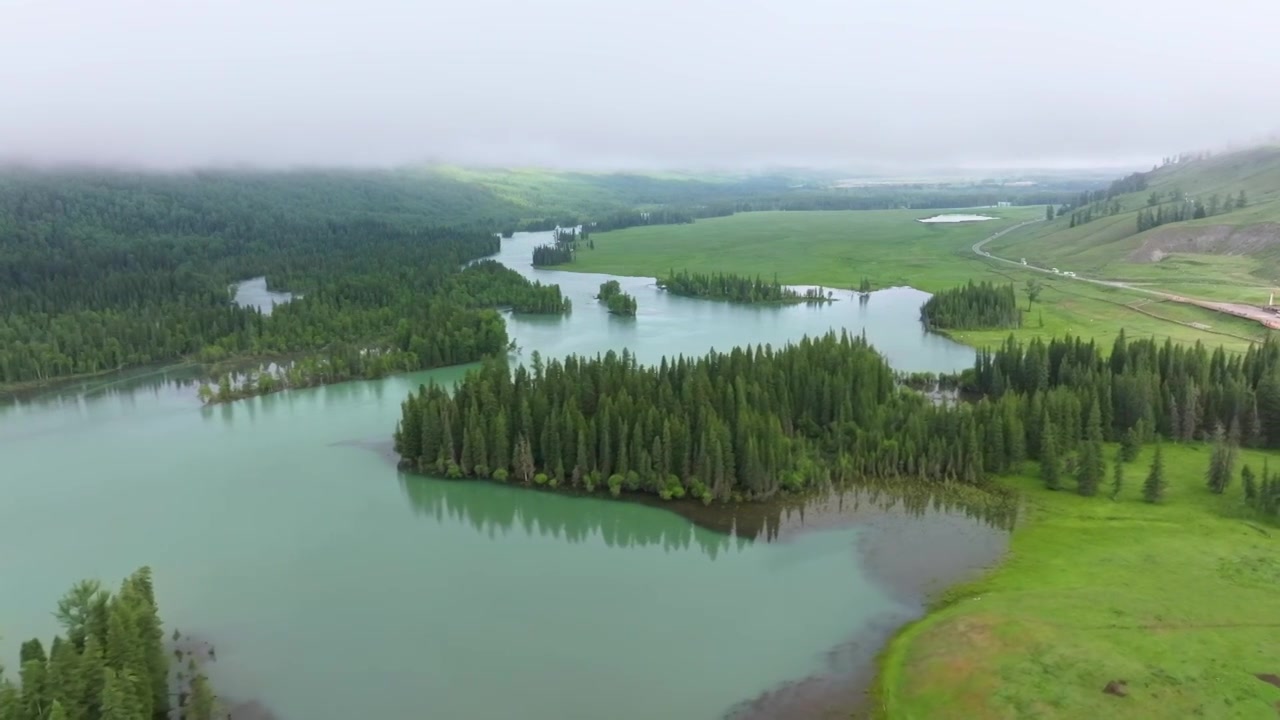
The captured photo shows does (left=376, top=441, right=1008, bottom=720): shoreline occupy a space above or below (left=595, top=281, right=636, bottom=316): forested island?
below

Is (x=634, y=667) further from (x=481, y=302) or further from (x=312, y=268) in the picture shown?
(x=312, y=268)

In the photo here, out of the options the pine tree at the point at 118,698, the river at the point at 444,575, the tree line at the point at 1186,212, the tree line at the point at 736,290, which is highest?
the tree line at the point at 1186,212

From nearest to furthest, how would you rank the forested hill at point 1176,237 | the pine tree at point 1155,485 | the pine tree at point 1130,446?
the pine tree at point 1155,485
the pine tree at point 1130,446
the forested hill at point 1176,237

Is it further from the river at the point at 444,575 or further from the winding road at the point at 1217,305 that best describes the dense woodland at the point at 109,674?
the winding road at the point at 1217,305

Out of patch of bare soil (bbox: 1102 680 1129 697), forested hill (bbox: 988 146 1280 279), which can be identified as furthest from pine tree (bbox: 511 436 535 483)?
forested hill (bbox: 988 146 1280 279)

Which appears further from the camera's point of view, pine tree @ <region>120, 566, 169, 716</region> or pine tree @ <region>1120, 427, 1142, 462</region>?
pine tree @ <region>1120, 427, 1142, 462</region>

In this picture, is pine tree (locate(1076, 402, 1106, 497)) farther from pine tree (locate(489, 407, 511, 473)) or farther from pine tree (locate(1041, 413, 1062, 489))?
pine tree (locate(489, 407, 511, 473))

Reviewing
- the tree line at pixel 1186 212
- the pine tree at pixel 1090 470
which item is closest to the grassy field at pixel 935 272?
the tree line at pixel 1186 212
